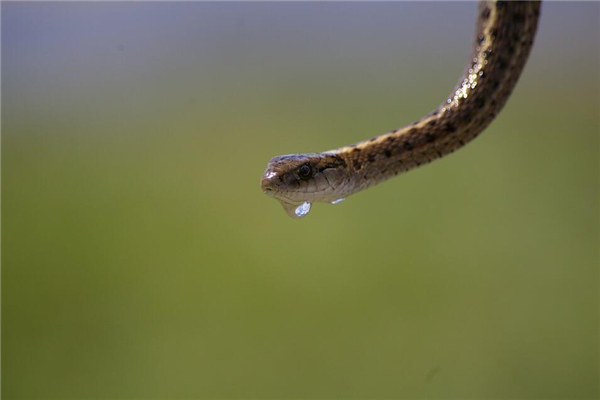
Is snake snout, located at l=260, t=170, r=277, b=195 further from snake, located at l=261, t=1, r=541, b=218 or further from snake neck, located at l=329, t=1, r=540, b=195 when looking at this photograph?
snake neck, located at l=329, t=1, r=540, b=195

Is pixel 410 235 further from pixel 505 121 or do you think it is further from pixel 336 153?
pixel 336 153

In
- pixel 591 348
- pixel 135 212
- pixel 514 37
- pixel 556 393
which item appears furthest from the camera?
pixel 135 212

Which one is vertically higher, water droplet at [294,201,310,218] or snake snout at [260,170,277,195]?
snake snout at [260,170,277,195]

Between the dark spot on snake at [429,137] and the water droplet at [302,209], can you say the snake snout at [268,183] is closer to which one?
the water droplet at [302,209]

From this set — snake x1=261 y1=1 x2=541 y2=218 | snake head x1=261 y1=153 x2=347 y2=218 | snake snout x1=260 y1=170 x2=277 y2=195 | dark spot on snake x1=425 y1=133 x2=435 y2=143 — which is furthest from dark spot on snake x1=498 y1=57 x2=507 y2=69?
snake snout x1=260 y1=170 x2=277 y2=195

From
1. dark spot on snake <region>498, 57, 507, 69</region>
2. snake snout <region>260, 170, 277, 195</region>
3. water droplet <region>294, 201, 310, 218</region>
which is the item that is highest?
dark spot on snake <region>498, 57, 507, 69</region>

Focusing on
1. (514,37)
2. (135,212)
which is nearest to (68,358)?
(135,212)

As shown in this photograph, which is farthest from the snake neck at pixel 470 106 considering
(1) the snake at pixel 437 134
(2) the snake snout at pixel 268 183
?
(2) the snake snout at pixel 268 183
